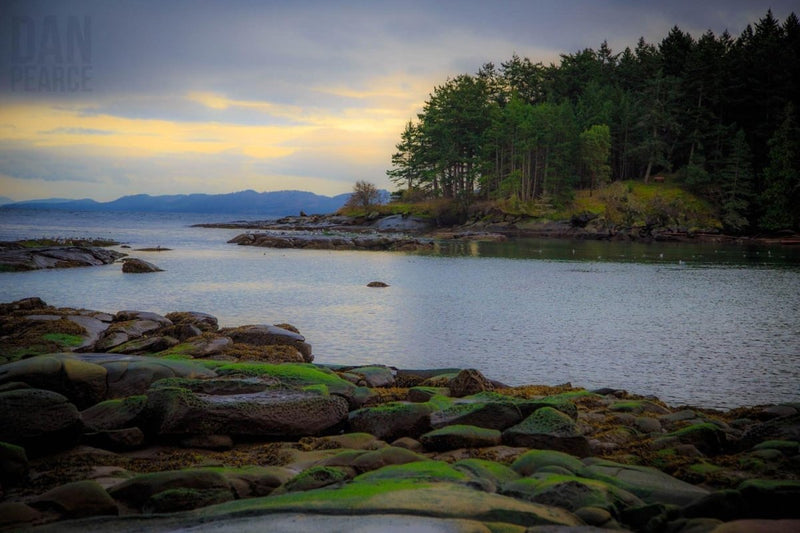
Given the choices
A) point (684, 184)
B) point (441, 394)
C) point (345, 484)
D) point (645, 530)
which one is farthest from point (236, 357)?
point (684, 184)

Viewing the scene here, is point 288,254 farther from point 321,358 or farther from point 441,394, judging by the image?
point 441,394

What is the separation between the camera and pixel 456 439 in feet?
33.7

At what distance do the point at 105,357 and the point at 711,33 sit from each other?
450 feet

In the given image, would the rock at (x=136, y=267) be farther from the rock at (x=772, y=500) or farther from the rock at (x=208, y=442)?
the rock at (x=772, y=500)

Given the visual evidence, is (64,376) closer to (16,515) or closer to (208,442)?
(208,442)

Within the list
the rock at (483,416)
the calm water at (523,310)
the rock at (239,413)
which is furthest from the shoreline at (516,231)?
the rock at (239,413)

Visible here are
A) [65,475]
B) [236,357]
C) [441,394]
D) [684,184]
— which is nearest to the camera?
[65,475]

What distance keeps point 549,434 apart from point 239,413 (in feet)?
18.8

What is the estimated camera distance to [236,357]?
667 inches

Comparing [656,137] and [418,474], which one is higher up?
[656,137]

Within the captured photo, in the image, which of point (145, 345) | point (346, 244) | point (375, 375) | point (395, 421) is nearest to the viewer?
point (395, 421)

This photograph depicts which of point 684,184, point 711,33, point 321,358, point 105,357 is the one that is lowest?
point 321,358

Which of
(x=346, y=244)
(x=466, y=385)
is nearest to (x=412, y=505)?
(x=466, y=385)

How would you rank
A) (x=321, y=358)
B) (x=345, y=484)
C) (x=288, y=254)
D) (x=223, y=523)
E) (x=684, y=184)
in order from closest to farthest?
(x=223, y=523), (x=345, y=484), (x=321, y=358), (x=288, y=254), (x=684, y=184)
